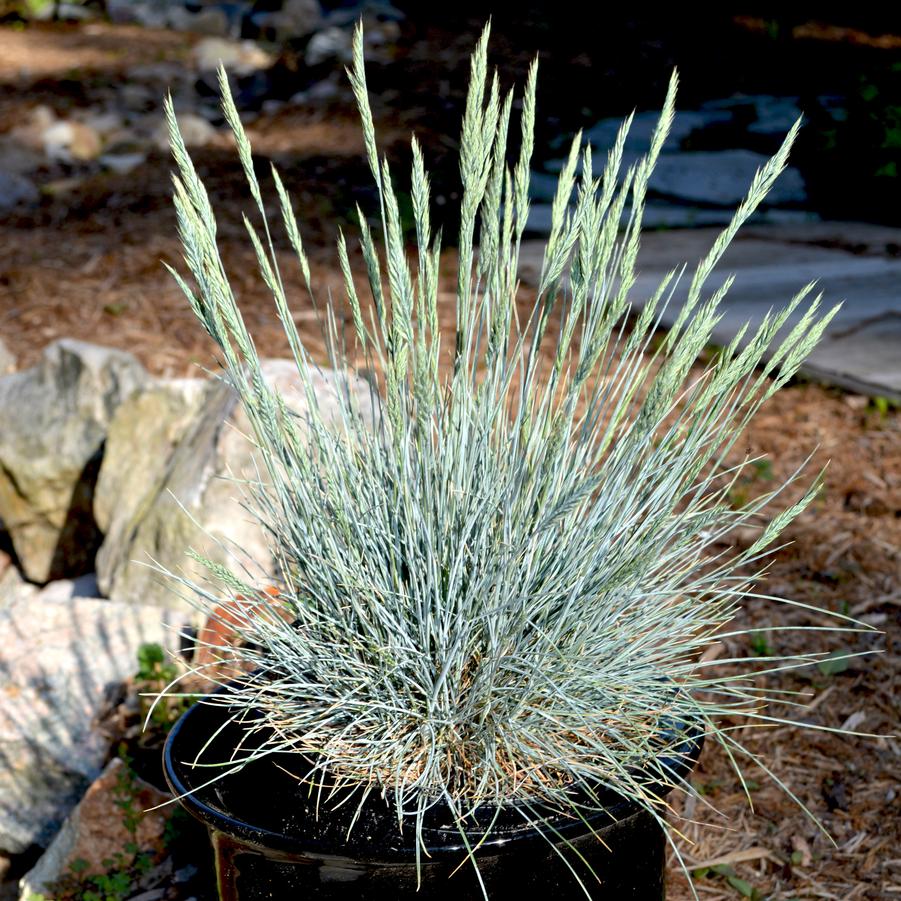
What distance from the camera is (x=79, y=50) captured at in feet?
30.5

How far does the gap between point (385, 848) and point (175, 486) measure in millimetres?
1696

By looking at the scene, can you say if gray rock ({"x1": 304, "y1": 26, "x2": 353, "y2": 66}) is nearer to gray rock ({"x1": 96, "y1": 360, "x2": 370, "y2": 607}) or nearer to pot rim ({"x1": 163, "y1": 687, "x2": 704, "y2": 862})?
gray rock ({"x1": 96, "y1": 360, "x2": 370, "y2": 607})

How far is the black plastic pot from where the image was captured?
126 cm

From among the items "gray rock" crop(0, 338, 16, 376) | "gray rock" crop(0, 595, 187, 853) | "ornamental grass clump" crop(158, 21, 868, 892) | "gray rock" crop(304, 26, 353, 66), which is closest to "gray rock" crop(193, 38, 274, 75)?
"gray rock" crop(304, 26, 353, 66)

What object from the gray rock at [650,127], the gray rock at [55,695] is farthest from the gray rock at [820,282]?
the gray rock at [55,695]

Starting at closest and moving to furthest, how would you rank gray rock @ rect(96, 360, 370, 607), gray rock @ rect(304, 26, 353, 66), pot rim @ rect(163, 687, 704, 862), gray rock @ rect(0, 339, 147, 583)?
pot rim @ rect(163, 687, 704, 862) < gray rock @ rect(96, 360, 370, 607) < gray rock @ rect(0, 339, 147, 583) < gray rock @ rect(304, 26, 353, 66)

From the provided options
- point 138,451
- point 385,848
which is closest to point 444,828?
point 385,848

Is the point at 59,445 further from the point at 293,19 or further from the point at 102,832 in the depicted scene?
the point at 293,19

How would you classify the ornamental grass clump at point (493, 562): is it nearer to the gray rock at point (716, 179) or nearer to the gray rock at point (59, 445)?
the gray rock at point (59, 445)

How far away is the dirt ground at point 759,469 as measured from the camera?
6.48ft

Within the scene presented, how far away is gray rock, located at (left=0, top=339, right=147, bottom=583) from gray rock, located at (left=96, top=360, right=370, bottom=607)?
31 centimetres

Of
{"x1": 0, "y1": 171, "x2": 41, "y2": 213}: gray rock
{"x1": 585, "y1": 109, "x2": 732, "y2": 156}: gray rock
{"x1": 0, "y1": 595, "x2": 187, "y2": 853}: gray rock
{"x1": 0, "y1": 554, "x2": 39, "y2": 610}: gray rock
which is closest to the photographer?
{"x1": 0, "y1": 595, "x2": 187, "y2": 853}: gray rock

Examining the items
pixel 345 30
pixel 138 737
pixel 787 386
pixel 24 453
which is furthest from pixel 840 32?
pixel 138 737

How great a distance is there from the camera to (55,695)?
2.47 meters
